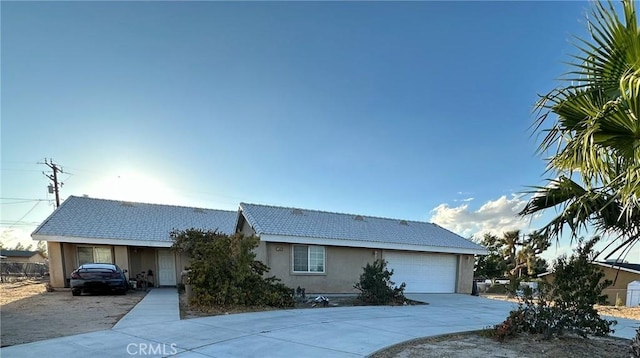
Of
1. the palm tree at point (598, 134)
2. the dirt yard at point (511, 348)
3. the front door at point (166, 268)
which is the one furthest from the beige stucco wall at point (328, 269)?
the palm tree at point (598, 134)

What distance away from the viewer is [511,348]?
6.21 meters

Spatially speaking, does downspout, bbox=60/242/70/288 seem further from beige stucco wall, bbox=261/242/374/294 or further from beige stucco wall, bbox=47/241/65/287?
beige stucco wall, bbox=261/242/374/294

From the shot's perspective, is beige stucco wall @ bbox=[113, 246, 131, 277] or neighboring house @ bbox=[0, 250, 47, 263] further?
neighboring house @ bbox=[0, 250, 47, 263]

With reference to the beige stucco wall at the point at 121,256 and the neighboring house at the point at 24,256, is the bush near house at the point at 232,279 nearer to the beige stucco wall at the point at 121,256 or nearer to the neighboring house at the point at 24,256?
the beige stucco wall at the point at 121,256

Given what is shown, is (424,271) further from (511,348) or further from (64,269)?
(64,269)

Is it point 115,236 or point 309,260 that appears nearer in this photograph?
point 309,260

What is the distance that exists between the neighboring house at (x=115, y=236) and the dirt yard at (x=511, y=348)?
45.1 feet

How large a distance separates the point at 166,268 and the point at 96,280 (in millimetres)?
5061

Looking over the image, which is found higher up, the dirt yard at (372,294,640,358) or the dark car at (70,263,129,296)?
the dirt yard at (372,294,640,358)

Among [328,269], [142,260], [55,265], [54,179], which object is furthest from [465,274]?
[54,179]

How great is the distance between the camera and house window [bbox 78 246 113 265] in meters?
16.4

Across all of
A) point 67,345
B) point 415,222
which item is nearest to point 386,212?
point 415,222

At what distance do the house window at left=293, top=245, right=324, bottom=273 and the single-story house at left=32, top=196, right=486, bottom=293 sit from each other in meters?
0.04

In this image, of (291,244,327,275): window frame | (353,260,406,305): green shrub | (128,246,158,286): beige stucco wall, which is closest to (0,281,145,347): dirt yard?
(128,246,158,286): beige stucco wall
